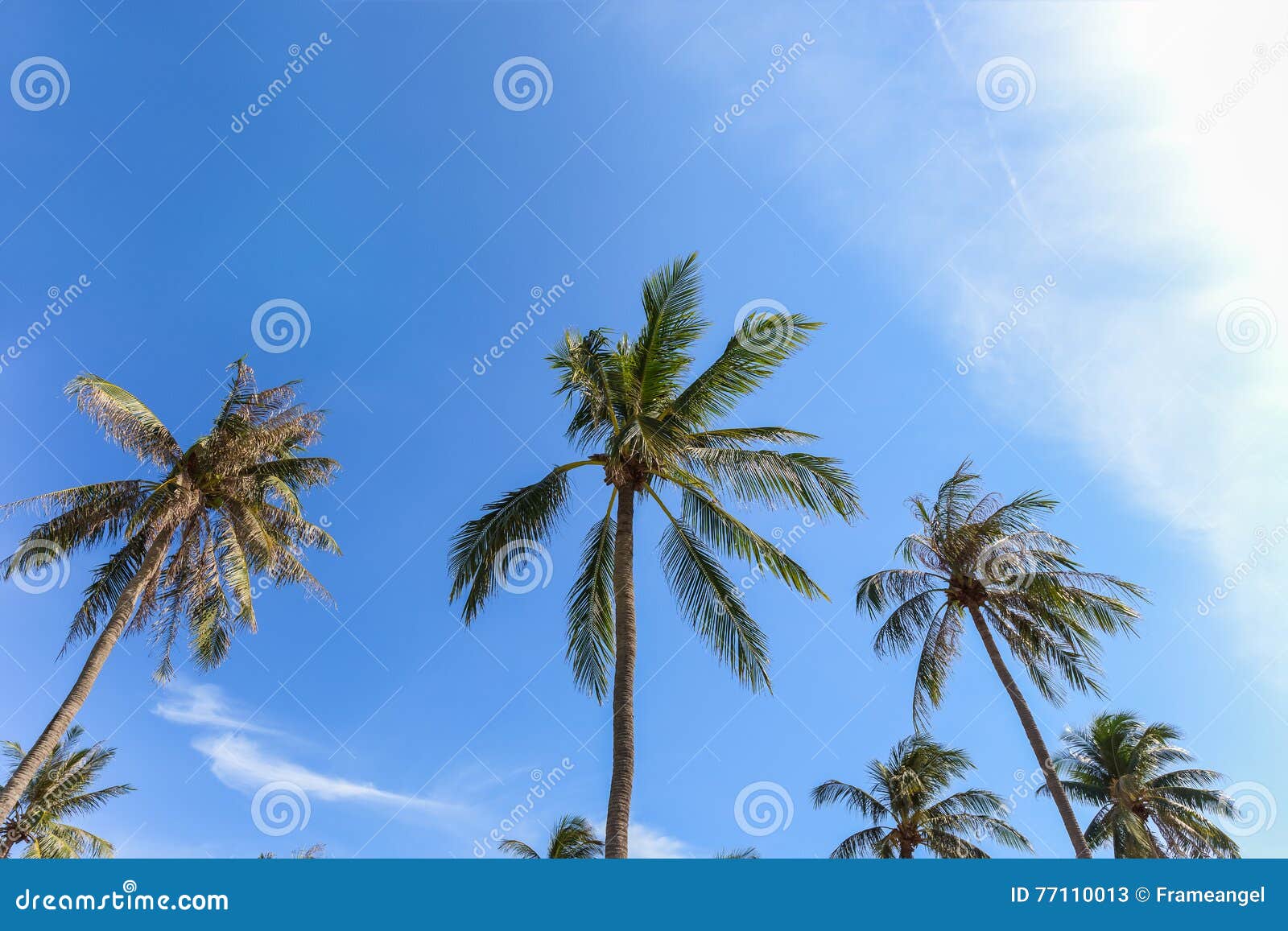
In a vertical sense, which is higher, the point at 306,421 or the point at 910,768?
the point at 306,421

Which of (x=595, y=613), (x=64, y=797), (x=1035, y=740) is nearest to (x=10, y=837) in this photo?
(x=64, y=797)

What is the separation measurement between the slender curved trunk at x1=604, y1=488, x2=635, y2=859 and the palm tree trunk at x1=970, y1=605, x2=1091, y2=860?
10.8m

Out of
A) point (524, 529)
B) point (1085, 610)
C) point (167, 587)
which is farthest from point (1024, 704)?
point (167, 587)

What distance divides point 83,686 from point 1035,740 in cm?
1952

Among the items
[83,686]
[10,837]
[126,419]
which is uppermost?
[126,419]

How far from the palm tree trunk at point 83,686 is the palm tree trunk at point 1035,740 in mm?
18466

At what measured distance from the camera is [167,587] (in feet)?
55.3

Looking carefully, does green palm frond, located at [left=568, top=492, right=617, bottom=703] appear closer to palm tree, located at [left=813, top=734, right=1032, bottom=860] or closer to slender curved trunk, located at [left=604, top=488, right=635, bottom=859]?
slender curved trunk, located at [left=604, top=488, right=635, bottom=859]

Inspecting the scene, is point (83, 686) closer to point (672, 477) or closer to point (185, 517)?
point (185, 517)

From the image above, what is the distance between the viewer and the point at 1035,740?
54.7 ft

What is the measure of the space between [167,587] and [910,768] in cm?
2302

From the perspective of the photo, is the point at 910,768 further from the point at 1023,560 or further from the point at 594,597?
the point at 594,597

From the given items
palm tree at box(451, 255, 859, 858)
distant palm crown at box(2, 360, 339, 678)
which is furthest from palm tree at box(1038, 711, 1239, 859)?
distant palm crown at box(2, 360, 339, 678)
